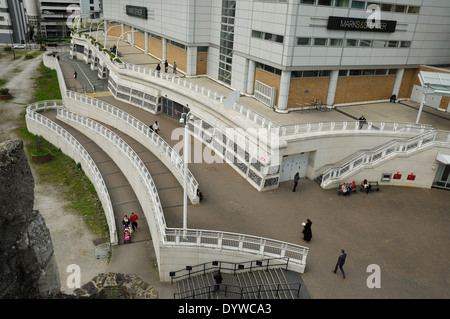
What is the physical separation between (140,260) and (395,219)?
13.9 meters

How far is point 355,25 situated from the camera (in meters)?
26.2

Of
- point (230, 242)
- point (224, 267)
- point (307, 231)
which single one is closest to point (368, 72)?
point (307, 231)

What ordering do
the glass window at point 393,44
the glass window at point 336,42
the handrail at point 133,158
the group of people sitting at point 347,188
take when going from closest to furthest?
the handrail at point 133,158 < the group of people sitting at point 347,188 < the glass window at point 336,42 < the glass window at point 393,44

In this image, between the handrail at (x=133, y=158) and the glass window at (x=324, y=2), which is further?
the glass window at (x=324, y=2)

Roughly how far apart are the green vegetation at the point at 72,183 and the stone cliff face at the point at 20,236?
51.5 feet

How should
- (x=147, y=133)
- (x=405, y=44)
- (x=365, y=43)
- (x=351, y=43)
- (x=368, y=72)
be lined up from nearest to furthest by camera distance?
(x=351, y=43) → (x=147, y=133) → (x=365, y=43) → (x=368, y=72) → (x=405, y=44)

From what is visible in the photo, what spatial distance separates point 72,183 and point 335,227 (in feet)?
68.8

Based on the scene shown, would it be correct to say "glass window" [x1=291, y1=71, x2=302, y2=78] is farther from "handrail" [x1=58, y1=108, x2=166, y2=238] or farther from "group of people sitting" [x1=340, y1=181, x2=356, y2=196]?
"handrail" [x1=58, y1=108, x2=166, y2=238]

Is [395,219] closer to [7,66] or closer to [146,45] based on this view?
[146,45]

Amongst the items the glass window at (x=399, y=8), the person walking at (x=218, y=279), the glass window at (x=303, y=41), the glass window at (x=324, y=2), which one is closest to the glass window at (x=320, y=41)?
the glass window at (x=303, y=41)

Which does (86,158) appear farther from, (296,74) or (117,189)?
(296,74)

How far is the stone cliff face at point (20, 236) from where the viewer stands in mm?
6277

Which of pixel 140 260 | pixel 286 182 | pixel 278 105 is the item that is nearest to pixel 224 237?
pixel 140 260

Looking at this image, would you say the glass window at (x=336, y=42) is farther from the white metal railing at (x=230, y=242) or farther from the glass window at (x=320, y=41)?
the white metal railing at (x=230, y=242)
